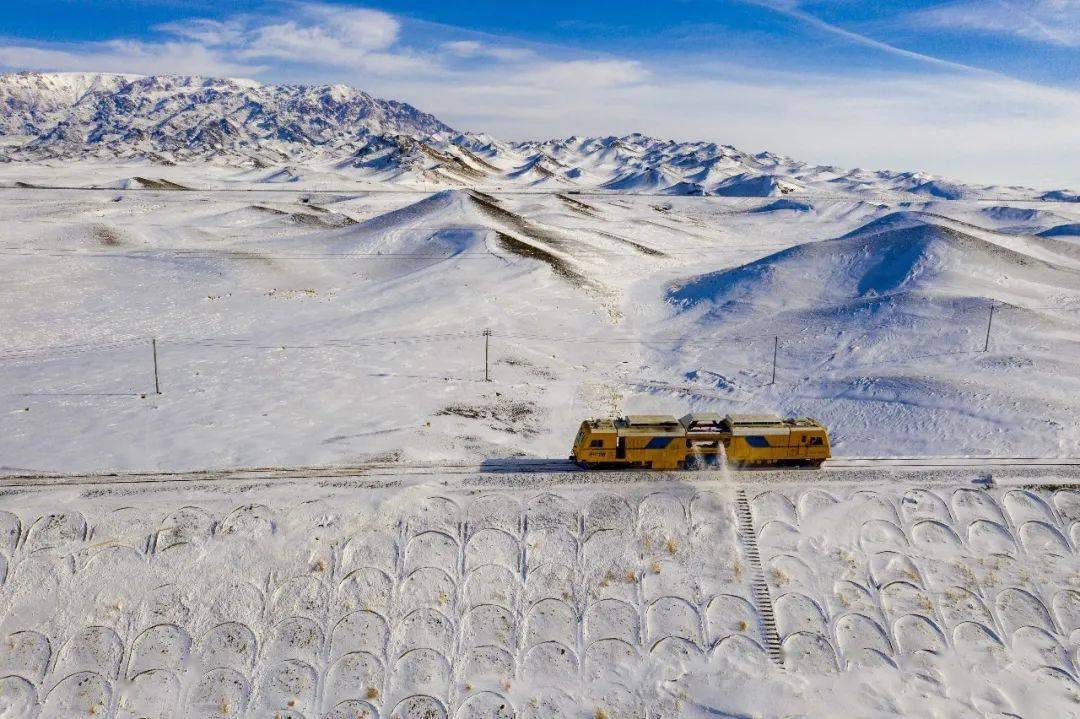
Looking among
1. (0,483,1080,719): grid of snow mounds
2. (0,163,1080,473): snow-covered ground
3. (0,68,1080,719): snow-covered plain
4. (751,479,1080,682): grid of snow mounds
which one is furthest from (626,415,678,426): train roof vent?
(0,163,1080,473): snow-covered ground

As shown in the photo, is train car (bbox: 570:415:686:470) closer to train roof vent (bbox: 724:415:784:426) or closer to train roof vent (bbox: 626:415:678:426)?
train roof vent (bbox: 626:415:678:426)

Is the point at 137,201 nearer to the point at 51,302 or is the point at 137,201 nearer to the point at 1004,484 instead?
the point at 51,302

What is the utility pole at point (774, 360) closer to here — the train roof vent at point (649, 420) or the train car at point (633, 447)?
the train roof vent at point (649, 420)

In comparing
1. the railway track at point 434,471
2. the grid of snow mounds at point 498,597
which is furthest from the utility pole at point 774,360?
the grid of snow mounds at point 498,597

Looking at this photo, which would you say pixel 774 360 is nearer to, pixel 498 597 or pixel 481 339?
pixel 481 339

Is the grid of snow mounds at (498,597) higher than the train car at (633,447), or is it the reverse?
the train car at (633,447)

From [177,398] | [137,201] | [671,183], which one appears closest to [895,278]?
[177,398]
